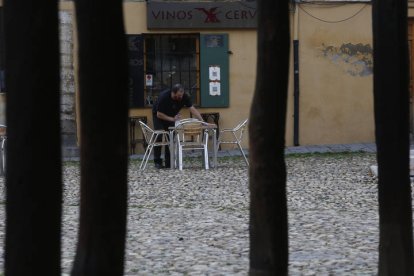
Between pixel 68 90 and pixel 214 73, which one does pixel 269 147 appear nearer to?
pixel 68 90

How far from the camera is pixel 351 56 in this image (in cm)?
2253

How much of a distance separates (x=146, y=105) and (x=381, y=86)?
16.1 meters

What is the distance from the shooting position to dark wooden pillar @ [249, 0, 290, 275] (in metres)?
5.07

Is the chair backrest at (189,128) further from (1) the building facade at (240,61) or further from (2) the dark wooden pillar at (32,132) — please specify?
(2) the dark wooden pillar at (32,132)

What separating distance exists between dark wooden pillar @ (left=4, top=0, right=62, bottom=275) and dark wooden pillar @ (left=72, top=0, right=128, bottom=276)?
0.19 metres

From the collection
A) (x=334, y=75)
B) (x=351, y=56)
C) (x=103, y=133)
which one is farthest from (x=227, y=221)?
(x=351, y=56)

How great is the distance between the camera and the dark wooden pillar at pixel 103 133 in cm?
391

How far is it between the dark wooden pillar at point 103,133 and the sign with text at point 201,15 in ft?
58.4

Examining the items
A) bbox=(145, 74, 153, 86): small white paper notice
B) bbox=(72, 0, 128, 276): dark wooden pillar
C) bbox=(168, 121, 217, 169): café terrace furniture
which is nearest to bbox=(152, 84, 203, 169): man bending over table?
bbox=(168, 121, 217, 169): café terrace furniture

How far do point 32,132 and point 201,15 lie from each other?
18.4 meters

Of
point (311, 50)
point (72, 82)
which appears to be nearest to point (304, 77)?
point (311, 50)

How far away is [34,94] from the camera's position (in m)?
3.69

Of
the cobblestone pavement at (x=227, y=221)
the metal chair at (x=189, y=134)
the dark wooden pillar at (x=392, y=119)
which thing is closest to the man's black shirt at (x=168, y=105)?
the metal chair at (x=189, y=134)

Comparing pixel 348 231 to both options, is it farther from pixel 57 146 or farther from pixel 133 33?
pixel 133 33
